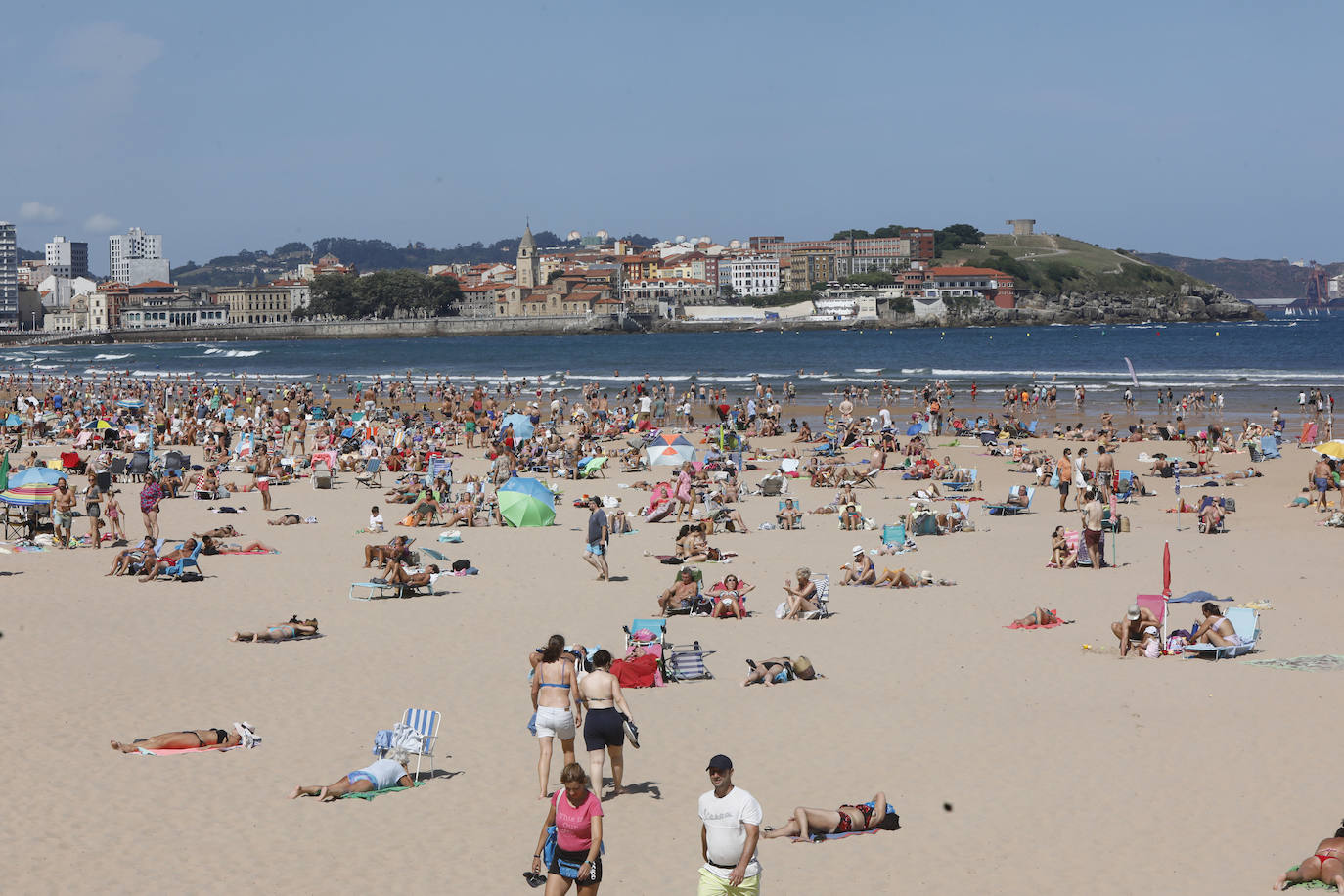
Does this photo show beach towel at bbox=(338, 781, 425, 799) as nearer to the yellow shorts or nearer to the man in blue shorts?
the yellow shorts

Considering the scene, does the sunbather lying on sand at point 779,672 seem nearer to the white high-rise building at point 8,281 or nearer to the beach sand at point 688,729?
the beach sand at point 688,729

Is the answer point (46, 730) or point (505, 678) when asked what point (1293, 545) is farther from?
point (46, 730)

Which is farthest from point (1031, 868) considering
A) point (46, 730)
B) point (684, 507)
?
point (684, 507)

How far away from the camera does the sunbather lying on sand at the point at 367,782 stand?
24.2 feet

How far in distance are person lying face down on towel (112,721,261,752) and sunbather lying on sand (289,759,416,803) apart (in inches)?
37.4

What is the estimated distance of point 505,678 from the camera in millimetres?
9867

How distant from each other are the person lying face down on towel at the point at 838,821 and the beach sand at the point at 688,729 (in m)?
0.08

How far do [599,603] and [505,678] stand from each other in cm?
281

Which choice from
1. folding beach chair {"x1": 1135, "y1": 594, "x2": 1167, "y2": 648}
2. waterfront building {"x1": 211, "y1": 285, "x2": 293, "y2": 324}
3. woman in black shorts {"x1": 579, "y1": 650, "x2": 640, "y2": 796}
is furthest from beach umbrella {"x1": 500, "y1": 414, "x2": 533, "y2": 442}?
waterfront building {"x1": 211, "y1": 285, "x2": 293, "y2": 324}

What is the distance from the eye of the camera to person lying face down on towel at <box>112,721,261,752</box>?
8.15 meters

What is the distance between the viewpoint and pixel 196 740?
8.20 metres

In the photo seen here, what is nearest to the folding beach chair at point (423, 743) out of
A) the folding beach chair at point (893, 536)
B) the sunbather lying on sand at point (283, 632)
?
the sunbather lying on sand at point (283, 632)

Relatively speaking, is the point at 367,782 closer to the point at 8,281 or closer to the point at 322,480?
the point at 322,480

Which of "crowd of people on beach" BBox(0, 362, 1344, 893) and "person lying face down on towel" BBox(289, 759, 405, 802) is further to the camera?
"person lying face down on towel" BBox(289, 759, 405, 802)
